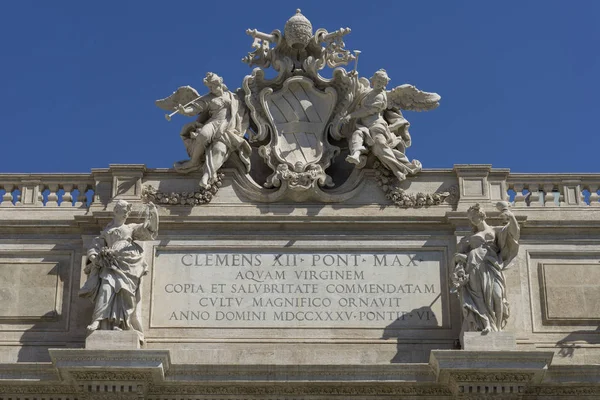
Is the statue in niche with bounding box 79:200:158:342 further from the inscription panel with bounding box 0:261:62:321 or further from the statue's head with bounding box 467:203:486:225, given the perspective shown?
the statue's head with bounding box 467:203:486:225

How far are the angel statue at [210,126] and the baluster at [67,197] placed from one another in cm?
163

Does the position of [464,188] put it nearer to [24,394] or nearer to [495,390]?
[495,390]

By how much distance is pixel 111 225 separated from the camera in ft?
77.8

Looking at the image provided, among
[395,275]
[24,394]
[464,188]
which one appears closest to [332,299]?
[395,275]

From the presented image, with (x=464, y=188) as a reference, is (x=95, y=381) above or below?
below

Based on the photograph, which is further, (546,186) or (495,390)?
(546,186)

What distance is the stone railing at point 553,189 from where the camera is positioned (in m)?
24.5

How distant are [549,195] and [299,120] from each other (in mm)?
3938

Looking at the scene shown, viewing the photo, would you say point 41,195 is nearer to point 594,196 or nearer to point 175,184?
point 175,184

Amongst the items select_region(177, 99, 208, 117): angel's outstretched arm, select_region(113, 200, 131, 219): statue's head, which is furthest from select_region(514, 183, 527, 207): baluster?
select_region(113, 200, 131, 219): statue's head

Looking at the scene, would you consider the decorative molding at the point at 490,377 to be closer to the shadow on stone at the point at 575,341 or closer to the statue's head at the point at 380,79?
the shadow on stone at the point at 575,341

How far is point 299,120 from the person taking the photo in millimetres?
25047

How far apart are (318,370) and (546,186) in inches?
189

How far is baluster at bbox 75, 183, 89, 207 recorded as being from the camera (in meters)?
24.7
